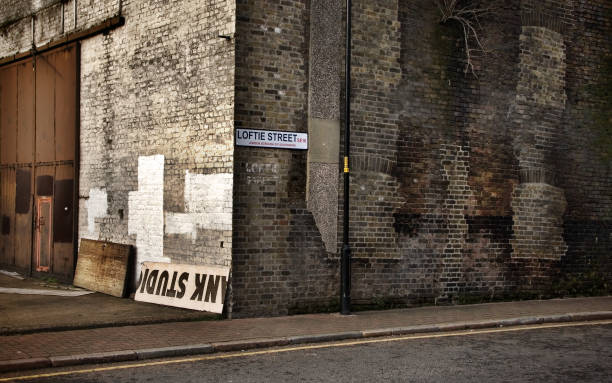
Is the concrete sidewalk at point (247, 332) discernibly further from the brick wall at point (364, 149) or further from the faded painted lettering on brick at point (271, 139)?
the faded painted lettering on brick at point (271, 139)

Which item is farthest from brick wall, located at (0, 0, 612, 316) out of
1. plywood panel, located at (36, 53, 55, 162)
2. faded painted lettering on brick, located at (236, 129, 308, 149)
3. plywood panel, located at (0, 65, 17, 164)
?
plywood panel, located at (0, 65, 17, 164)

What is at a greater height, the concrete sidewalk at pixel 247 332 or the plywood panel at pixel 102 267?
the plywood panel at pixel 102 267

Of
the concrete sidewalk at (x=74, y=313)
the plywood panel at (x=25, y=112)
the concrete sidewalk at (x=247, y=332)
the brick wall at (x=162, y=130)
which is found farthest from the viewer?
the plywood panel at (x=25, y=112)

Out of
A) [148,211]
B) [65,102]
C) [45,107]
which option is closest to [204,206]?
[148,211]

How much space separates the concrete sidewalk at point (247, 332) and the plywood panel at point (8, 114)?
968cm

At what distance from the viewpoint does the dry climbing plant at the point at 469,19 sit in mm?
13133

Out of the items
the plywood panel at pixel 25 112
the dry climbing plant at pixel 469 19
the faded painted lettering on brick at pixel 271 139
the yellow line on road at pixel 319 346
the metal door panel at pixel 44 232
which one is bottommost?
the yellow line on road at pixel 319 346

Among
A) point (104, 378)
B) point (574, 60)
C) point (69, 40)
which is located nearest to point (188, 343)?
point (104, 378)

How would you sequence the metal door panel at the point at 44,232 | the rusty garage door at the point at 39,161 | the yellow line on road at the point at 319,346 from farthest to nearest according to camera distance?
the metal door panel at the point at 44,232 < the rusty garage door at the point at 39,161 < the yellow line on road at the point at 319,346

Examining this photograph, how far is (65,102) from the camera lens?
1538 cm

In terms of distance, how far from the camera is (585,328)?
10.8m

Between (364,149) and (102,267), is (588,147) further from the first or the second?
(102,267)

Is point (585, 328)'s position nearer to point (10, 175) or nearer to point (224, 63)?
point (224, 63)

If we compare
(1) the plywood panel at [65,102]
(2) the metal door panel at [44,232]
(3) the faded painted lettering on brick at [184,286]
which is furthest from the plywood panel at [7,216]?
(3) the faded painted lettering on brick at [184,286]
